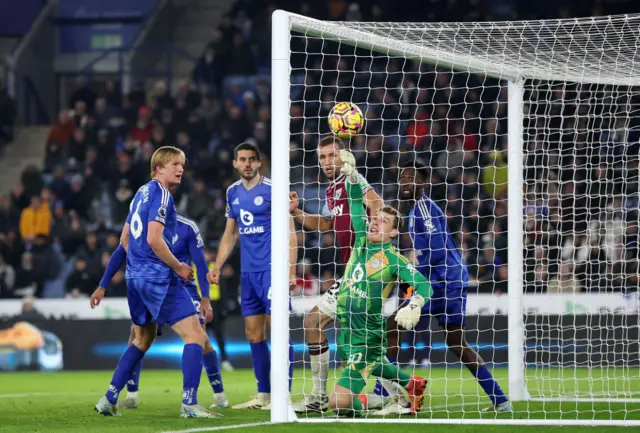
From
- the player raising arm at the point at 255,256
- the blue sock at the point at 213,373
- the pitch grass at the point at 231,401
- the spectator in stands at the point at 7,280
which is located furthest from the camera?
the spectator in stands at the point at 7,280

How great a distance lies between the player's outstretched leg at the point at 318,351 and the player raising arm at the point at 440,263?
800mm

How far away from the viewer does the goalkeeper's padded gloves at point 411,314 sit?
22.7ft

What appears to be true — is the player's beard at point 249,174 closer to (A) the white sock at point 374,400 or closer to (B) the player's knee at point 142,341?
(B) the player's knee at point 142,341

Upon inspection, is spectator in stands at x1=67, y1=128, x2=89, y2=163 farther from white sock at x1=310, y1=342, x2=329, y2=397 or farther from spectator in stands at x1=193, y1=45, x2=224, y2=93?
white sock at x1=310, y1=342, x2=329, y2=397

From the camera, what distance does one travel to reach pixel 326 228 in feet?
26.9

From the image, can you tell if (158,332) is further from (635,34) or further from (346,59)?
(346,59)

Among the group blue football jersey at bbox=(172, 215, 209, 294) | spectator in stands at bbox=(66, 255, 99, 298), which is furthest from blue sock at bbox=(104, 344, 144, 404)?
spectator in stands at bbox=(66, 255, 99, 298)

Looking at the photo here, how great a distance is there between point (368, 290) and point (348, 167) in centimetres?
87

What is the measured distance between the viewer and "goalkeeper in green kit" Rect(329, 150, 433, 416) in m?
7.27

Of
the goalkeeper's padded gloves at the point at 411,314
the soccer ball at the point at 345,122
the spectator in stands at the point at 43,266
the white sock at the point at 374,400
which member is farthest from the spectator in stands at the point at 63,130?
the goalkeeper's padded gloves at the point at 411,314

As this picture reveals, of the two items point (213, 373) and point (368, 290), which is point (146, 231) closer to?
point (368, 290)

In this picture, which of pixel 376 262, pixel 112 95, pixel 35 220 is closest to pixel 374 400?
pixel 376 262

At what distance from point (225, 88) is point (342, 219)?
1188 centimetres

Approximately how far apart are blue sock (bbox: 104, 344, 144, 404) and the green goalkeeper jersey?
1.46 metres
